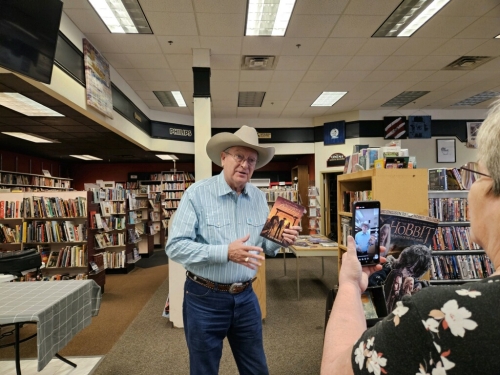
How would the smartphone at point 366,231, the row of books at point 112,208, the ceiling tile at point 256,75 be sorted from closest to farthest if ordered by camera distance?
the smartphone at point 366,231, the ceiling tile at point 256,75, the row of books at point 112,208

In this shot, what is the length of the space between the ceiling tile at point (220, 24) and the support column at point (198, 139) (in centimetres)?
53

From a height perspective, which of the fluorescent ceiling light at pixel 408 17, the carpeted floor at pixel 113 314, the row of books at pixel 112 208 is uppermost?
the fluorescent ceiling light at pixel 408 17

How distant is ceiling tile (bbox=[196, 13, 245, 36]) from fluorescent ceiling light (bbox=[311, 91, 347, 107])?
3262 mm

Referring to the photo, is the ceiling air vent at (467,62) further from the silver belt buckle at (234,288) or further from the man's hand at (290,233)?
the silver belt buckle at (234,288)

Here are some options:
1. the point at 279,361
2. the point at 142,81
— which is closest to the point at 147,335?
the point at 279,361

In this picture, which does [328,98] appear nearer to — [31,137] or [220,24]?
[220,24]

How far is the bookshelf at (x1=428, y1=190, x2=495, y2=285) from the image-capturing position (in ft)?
9.29

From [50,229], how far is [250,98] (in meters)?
4.98

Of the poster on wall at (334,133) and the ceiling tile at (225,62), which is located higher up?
the ceiling tile at (225,62)

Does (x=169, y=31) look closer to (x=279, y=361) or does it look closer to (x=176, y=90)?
(x=176, y=90)

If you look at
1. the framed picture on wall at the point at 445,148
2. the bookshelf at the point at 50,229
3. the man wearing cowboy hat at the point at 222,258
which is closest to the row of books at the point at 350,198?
the man wearing cowboy hat at the point at 222,258

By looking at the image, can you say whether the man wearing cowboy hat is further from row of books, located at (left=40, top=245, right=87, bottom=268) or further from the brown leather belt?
row of books, located at (left=40, top=245, right=87, bottom=268)

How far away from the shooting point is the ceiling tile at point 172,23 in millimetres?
3736

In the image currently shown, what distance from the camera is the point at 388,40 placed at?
14.6 ft
